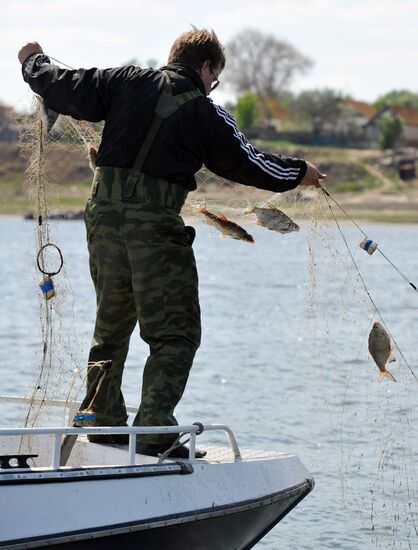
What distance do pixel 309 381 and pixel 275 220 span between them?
9285 mm

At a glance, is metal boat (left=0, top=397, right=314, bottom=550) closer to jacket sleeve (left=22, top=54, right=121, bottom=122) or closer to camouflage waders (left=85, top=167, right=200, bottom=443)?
camouflage waders (left=85, top=167, right=200, bottom=443)

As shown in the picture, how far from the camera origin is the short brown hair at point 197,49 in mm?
6293

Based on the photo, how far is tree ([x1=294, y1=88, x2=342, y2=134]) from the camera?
106 m

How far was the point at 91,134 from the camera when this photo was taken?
23.3 feet

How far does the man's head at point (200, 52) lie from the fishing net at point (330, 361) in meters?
0.94

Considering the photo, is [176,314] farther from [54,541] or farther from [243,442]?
[243,442]

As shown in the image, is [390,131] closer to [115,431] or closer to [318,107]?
[318,107]

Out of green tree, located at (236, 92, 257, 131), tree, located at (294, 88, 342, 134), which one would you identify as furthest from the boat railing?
tree, located at (294, 88, 342, 134)

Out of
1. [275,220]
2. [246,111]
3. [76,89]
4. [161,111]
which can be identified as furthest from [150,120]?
[246,111]

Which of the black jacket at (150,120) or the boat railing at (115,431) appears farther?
the black jacket at (150,120)

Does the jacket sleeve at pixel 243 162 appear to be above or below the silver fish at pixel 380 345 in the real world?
above

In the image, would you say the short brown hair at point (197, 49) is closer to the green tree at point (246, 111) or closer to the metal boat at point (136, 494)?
the metal boat at point (136, 494)

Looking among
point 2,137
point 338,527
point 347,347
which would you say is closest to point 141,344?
point 347,347

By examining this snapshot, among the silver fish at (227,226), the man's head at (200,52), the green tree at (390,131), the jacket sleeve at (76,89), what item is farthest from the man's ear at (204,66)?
the green tree at (390,131)
